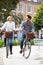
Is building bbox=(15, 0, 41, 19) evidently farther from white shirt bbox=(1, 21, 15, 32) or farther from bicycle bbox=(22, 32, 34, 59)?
bicycle bbox=(22, 32, 34, 59)

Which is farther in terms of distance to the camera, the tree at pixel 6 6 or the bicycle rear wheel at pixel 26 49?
the tree at pixel 6 6

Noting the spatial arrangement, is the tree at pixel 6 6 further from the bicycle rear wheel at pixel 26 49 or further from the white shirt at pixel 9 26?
the bicycle rear wheel at pixel 26 49

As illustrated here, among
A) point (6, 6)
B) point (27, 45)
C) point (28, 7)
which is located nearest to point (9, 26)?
point (27, 45)

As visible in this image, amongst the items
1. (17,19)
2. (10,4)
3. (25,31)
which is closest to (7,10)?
(10,4)

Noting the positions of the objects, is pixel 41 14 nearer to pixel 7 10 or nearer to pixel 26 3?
pixel 26 3

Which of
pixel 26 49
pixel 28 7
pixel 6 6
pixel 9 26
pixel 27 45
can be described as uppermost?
pixel 9 26

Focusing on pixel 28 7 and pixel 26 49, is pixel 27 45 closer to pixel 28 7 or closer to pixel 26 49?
pixel 26 49

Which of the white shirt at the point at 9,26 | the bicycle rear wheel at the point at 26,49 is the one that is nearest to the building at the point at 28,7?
the white shirt at the point at 9,26

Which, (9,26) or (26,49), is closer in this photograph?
(26,49)

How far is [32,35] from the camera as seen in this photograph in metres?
13.2

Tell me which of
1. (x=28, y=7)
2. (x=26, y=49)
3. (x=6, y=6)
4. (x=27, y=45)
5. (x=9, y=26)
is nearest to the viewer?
(x=27, y=45)

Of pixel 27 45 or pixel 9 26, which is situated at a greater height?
pixel 9 26

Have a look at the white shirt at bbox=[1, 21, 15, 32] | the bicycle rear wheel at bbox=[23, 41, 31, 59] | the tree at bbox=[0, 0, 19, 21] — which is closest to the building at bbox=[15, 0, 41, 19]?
the tree at bbox=[0, 0, 19, 21]

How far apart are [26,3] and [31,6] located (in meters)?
1.47
